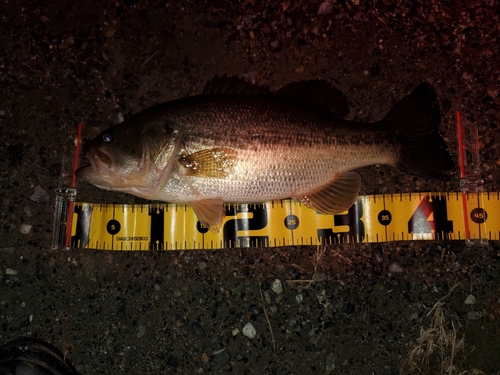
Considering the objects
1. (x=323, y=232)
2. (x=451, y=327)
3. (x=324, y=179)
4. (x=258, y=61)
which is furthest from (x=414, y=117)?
(x=451, y=327)

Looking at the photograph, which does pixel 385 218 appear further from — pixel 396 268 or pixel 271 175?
pixel 271 175

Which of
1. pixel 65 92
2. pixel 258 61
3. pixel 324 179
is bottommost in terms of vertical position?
pixel 324 179

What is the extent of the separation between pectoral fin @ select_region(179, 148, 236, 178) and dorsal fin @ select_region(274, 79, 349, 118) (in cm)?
65

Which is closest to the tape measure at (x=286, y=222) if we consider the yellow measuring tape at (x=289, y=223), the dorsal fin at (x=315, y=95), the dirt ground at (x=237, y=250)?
the yellow measuring tape at (x=289, y=223)

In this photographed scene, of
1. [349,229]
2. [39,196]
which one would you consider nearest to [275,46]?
[349,229]

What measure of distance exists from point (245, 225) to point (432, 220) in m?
1.42

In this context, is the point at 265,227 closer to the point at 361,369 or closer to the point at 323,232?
the point at 323,232

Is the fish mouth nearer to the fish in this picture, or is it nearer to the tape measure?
the fish

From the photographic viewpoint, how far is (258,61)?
3.27 meters

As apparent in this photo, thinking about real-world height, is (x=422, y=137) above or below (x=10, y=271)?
above

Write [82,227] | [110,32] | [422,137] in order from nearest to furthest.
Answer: [422,137] < [82,227] < [110,32]

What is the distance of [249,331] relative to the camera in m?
3.06

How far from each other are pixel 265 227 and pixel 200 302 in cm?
75

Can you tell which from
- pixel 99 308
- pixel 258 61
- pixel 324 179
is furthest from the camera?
pixel 258 61
